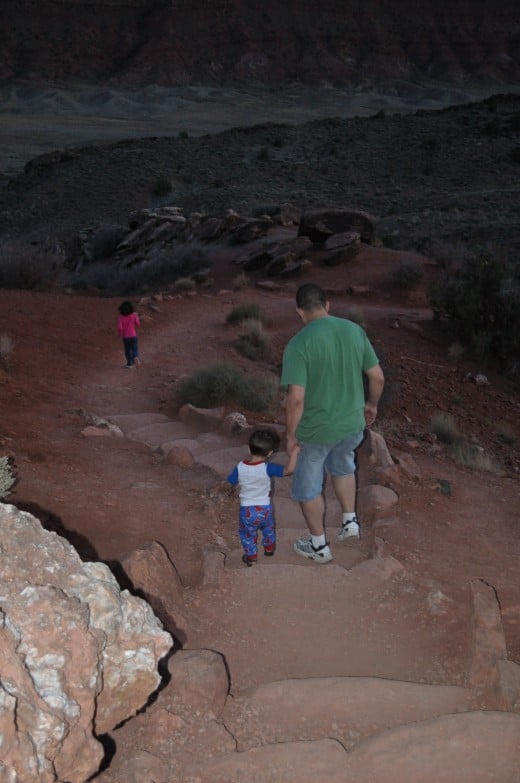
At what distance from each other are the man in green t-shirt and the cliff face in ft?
275

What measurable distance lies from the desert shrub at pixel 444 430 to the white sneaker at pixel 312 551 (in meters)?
4.71

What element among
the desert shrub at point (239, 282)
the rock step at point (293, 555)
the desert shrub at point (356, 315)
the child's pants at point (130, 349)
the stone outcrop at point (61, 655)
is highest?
the stone outcrop at point (61, 655)

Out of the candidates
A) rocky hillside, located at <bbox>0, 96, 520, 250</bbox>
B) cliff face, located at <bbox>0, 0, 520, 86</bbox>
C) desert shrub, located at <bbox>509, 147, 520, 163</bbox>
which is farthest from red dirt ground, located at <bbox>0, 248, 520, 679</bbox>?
cliff face, located at <bbox>0, 0, 520, 86</bbox>

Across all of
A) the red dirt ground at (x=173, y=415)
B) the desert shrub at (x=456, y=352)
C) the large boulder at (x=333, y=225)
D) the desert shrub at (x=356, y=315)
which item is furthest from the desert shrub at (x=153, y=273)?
the desert shrub at (x=456, y=352)

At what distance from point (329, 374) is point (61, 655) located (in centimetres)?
255

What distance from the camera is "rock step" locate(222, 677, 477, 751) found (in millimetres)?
3361

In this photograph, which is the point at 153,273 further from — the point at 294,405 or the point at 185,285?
the point at 294,405

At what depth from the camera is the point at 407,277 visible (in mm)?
17844

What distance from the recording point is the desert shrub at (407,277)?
701 inches

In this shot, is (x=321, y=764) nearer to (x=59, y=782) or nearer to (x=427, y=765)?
(x=427, y=765)

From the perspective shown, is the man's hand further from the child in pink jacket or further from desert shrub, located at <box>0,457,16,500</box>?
the child in pink jacket

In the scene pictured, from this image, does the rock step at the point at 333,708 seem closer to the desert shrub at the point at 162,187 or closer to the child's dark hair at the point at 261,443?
the child's dark hair at the point at 261,443

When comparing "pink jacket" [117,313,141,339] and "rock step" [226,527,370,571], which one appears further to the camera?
"pink jacket" [117,313,141,339]

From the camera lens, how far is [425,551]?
5270 mm
